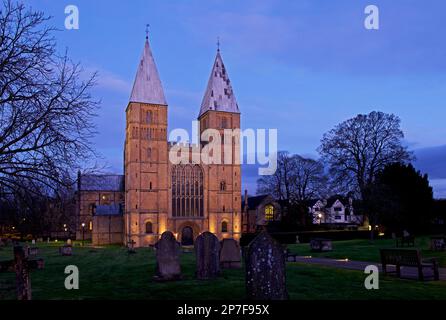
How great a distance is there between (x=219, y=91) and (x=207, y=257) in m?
50.4

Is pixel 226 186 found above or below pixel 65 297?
above

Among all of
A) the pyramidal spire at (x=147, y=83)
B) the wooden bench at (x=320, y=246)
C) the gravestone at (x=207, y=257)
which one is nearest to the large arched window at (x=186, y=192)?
the pyramidal spire at (x=147, y=83)

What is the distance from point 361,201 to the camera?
4250 centimetres

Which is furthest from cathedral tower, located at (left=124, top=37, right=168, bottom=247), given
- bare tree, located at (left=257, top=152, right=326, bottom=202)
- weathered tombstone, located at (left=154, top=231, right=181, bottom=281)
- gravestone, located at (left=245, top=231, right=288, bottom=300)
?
gravestone, located at (left=245, top=231, right=288, bottom=300)

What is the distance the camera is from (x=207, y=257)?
15133mm

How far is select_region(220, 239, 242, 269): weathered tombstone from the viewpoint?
18.6 meters

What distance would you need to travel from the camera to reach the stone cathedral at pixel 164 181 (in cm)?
5650

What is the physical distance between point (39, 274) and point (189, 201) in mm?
40485

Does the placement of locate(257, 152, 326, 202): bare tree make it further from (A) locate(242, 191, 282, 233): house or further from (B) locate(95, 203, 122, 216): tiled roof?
(B) locate(95, 203, 122, 216): tiled roof

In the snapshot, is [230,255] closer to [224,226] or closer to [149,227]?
[149,227]

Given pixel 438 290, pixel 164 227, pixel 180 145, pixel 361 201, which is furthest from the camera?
pixel 180 145

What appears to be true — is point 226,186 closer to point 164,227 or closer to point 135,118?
point 164,227
